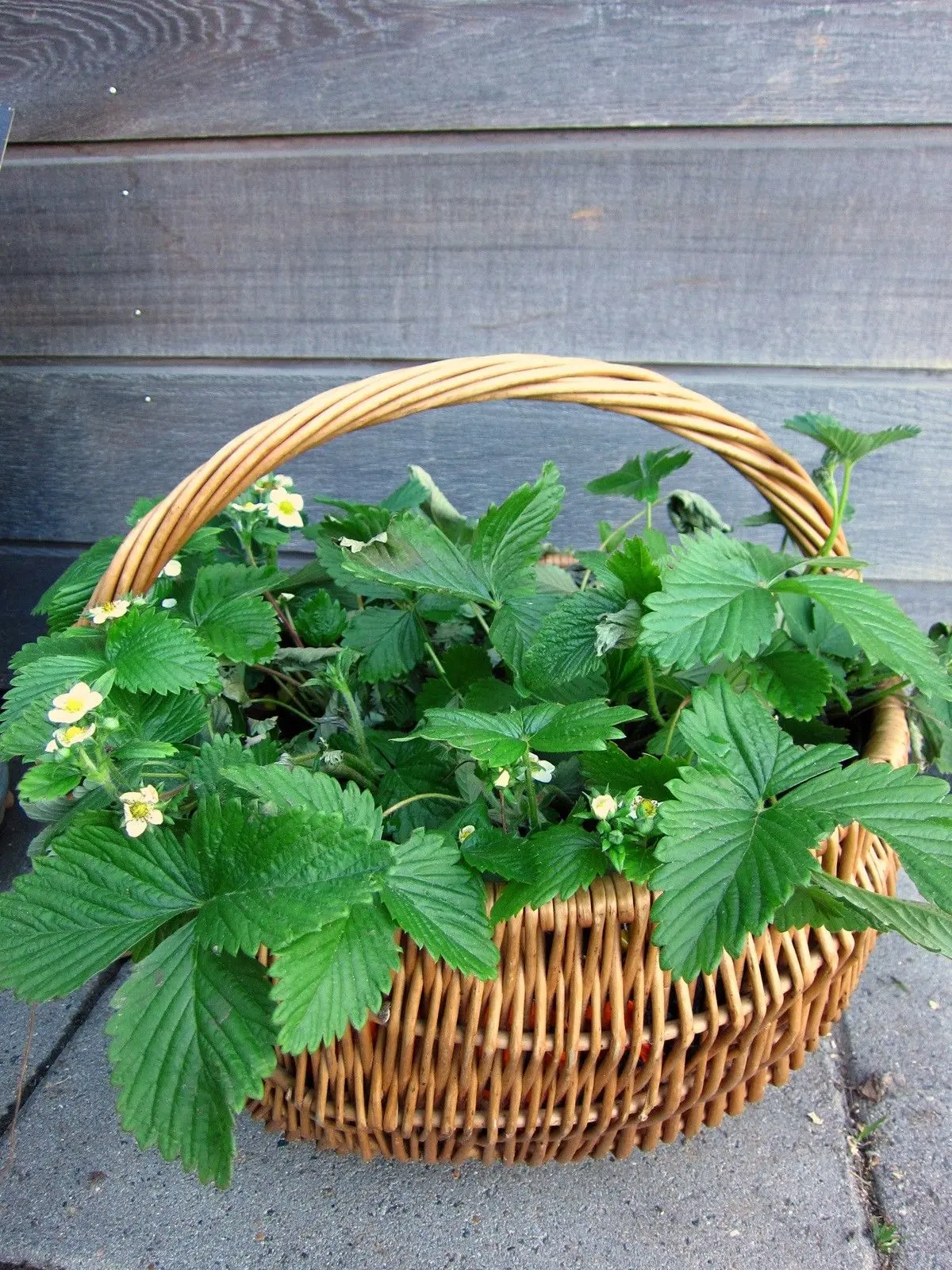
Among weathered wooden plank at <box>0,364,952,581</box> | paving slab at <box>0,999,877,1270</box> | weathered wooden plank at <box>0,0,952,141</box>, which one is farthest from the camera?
weathered wooden plank at <box>0,364,952,581</box>

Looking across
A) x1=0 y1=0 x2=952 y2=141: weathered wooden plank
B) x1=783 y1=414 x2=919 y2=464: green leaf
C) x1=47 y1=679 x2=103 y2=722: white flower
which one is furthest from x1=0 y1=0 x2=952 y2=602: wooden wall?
x1=47 y1=679 x2=103 y2=722: white flower

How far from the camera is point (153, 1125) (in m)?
0.43

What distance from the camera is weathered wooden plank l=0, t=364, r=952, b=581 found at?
1.11 m

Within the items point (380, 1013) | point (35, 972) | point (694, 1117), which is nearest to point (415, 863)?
point (380, 1013)

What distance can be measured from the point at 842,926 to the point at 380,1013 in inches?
10.6

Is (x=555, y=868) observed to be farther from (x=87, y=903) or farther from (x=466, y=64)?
(x=466, y=64)

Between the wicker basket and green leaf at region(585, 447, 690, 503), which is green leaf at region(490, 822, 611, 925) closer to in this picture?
the wicker basket

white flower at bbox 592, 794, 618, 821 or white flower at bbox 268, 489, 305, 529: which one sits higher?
white flower at bbox 268, 489, 305, 529

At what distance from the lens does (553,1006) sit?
537mm

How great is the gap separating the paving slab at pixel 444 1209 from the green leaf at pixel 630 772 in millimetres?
377

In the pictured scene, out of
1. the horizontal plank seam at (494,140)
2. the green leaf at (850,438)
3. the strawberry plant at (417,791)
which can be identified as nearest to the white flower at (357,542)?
the strawberry plant at (417,791)

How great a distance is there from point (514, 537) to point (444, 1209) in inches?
20.6

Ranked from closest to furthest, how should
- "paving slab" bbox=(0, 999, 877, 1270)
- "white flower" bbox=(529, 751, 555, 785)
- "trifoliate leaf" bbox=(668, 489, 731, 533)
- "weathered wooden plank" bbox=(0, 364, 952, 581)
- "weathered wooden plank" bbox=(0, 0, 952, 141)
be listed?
"white flower" bbox=(529, 751, 555, 785) < "paving slab" bbox=(0, 999, 877, 1270) < "trifoliate leaf" bbox=(668, 489, 731, 533) < "weathered wooden plank" bbox=(0, 0, 952, 141) < "weathered wooden plank" bbox=(0, 364, 952, 581)

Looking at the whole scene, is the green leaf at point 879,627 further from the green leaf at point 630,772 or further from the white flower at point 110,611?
the white flower at point 110,611
